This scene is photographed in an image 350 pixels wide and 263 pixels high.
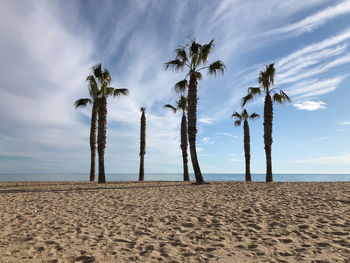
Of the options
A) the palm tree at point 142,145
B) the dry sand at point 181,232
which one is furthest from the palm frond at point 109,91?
the dry sand at point 181,232

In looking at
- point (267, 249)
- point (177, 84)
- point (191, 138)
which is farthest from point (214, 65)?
point (267, 249)

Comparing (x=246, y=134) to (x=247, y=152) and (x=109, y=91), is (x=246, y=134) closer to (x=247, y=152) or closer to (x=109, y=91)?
(x=247, y=152)

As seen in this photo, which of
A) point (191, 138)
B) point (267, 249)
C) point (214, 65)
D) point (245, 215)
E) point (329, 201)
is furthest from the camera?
point (214, 65)

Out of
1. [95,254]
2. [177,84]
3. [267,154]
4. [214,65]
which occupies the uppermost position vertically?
[214,65]

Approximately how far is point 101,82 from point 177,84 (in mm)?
7644

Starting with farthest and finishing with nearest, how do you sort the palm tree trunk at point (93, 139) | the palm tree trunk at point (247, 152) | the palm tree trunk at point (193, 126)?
the palm tree trunk at point (247, 152)
the palm tree trunk at point (93, 139)
the palm tree trunk at point (193, 126)

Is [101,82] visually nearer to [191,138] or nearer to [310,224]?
[191,138]

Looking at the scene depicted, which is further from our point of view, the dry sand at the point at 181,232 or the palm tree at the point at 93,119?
the palm tree at the point at 93,119

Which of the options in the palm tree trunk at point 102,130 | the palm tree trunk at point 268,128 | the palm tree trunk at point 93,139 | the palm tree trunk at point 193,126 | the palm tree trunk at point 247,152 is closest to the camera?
the palm tree trunk at point 193,126

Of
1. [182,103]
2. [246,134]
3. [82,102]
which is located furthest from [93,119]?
[246,134]

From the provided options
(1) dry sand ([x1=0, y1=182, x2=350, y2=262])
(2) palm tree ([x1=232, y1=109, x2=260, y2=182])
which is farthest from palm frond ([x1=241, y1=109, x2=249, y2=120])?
(1) dry sand ([x1=0, y1=182, x2=350, y2=262])

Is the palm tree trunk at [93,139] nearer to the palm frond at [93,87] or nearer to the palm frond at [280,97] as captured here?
the palm frond at [93,87]

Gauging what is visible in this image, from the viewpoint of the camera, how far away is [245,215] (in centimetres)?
678

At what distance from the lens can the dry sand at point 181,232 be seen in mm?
4277
